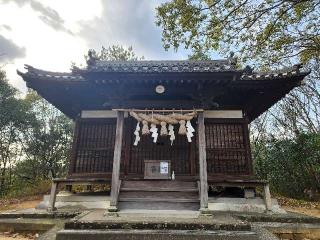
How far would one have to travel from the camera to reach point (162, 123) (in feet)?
29.0

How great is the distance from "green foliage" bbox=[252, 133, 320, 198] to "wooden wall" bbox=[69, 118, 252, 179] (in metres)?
8.74

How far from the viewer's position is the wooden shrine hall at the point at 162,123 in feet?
28.0

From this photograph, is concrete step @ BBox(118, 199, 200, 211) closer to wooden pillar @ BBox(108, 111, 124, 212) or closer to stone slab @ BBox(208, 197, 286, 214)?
wooden pillar @ BBox(108, 111, 124, 212)

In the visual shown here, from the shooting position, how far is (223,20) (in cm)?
1068

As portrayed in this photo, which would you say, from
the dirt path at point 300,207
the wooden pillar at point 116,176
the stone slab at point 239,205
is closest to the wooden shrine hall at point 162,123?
the wooden pillar at point 116,176

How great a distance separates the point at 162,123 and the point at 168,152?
2.04 m

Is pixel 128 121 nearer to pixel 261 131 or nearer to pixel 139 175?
pixel 139 175

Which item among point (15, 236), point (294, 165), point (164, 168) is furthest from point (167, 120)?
point (294, 165)

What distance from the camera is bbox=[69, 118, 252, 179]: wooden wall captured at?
10297 millimetres

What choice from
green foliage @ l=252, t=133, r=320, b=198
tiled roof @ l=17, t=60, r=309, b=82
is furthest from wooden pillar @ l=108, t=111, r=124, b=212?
green foliage @ l=252, t=133, r=320, b=198

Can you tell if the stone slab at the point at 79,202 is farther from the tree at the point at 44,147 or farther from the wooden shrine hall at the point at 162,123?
the tree at the point at 44,147

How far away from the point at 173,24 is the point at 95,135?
584 cm

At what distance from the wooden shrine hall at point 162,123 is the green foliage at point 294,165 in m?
7.36

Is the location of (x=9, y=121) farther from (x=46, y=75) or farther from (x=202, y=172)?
(x=202, y=172)
